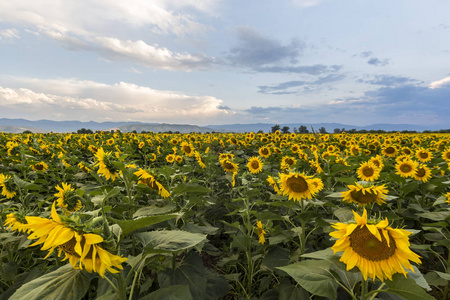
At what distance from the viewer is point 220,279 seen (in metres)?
2.58

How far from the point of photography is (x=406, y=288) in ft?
4.56

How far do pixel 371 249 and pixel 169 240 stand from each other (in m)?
1.30

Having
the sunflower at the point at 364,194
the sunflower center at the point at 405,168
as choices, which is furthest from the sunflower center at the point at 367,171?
the sunflower at the point at 364,194

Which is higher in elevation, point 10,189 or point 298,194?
point 298,194

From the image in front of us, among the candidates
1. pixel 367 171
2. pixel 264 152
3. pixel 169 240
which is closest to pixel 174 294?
pixel 169 240

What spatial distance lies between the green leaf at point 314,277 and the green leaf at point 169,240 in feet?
2.10

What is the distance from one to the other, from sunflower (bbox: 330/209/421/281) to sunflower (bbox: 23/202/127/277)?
1.38 meters

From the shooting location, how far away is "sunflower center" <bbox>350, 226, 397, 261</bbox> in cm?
152

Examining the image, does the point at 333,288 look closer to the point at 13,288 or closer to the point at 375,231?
the point at 375,231

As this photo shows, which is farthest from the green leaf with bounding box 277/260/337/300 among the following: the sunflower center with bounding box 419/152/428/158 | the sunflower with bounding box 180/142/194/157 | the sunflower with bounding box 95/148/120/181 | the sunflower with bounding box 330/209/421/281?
the sunflower center with bounding box 419/152/428/158

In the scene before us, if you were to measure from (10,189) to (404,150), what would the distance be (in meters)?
11.2

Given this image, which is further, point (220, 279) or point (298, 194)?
point (298, 194)

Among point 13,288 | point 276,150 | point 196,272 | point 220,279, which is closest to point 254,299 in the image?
point 220,279

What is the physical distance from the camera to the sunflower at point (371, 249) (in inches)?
59.1
